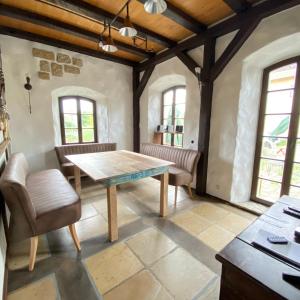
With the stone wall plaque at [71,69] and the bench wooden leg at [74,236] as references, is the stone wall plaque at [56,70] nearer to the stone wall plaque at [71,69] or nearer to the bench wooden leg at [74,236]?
the stone wall plaque at [71,69]

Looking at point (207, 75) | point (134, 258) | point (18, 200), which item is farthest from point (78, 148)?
point (207, 75)

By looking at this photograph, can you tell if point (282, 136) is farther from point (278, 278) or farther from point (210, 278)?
point (278, 278)

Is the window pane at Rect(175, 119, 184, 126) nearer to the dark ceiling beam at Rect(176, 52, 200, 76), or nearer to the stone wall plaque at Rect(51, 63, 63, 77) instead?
the dark ceiling beam at Rect(176, 52, 200, 76)

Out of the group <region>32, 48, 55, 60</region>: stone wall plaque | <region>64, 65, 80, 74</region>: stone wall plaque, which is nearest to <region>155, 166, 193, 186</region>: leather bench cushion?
<region>64, 65, 80, 74</region>: stone wall plaque

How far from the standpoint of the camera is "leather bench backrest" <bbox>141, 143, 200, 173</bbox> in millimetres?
2955

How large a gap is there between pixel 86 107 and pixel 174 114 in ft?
7.12

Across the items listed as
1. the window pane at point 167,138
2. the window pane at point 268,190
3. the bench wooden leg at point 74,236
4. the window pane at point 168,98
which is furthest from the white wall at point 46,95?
the window pane at point 268,190

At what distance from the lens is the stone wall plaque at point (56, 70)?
3414 mm

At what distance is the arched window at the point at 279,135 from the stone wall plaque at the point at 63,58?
3.60m

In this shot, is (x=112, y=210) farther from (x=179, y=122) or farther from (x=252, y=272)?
(x=179, y=122)

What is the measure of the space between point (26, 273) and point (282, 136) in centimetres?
341

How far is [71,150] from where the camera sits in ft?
12.1

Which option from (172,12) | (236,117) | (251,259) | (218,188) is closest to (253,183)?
(218,188)

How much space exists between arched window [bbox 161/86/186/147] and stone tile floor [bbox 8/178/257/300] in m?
1.95
